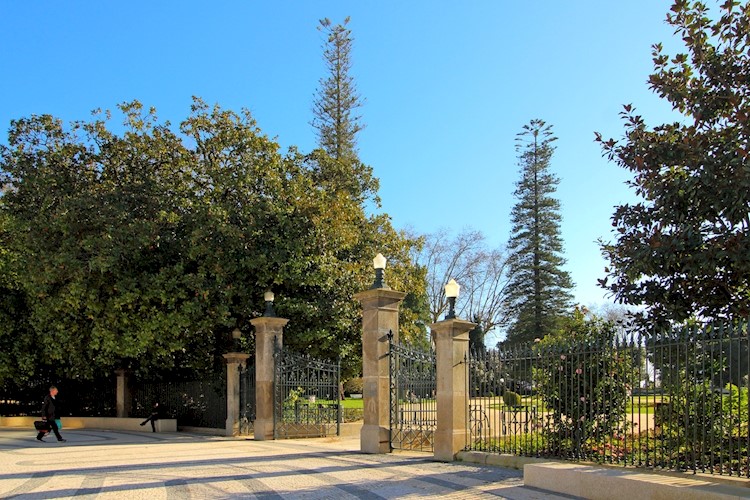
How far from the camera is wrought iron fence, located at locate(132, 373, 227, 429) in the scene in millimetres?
20125

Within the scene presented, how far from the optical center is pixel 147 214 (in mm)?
20250

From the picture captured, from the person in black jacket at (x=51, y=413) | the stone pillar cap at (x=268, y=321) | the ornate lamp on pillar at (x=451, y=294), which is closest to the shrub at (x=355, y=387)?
the stone pillar cap at (x=268, y=321)

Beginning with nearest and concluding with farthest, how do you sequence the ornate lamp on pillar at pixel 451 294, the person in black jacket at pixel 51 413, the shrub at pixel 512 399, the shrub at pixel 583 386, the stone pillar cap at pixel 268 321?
the shrub at pixel 583 386 → the shrub at pixel 512 399 → the ornate lamp on pillar at pixel 451 294 → the person in black jacket at pixel 51 413 → the stone pillar cap at pixel 268 321

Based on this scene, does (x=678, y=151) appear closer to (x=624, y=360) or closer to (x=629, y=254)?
(x=629, y=254)

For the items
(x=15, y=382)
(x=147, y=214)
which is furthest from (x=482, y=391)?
(x=15, y=382)

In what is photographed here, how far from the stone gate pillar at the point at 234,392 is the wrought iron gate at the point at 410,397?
641 centimetres

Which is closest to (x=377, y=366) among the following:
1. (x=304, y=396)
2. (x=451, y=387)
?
(x=451, y=387)

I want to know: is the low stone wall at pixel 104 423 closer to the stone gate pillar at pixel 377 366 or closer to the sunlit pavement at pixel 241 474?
the sunlit pavement at pixel 241 474

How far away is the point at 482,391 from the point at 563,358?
1.90m

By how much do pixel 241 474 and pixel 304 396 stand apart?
7.28 m

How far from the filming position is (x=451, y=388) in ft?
→ 37.9

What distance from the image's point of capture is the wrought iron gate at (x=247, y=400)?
18.4 m

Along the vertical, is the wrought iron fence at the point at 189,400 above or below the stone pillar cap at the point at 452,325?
below

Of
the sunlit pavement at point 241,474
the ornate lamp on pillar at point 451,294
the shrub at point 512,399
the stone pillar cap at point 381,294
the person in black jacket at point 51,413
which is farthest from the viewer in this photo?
the person in black jacket at point 51,413
